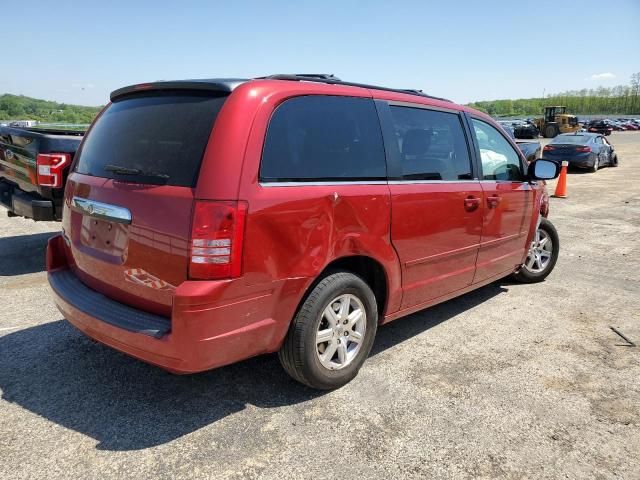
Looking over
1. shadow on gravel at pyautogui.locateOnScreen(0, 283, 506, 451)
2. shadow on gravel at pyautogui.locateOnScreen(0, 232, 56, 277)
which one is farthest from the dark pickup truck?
shadow on gravel at pyautogui.locateOnScreen(0, 283, 506, 451)

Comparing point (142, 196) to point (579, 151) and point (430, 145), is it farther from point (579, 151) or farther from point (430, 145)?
point (579, 151)

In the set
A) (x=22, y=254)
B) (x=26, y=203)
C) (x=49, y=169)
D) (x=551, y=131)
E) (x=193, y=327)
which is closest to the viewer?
(x=193, y=327)

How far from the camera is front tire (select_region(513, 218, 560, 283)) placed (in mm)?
5504

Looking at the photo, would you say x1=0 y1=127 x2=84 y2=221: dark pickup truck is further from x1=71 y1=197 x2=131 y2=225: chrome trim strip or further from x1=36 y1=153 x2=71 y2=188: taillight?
x1=71 y1=197 x2=131 y2=225: chrome trim strip

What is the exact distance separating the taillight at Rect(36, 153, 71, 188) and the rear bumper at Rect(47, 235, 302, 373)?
9.29 feet

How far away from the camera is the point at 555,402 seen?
312cm

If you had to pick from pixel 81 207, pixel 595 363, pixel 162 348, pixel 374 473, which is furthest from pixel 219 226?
pixel 595 363

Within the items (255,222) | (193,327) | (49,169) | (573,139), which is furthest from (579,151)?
(193,327)

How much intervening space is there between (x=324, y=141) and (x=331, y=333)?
1.16 metres

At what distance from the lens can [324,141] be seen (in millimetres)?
2988

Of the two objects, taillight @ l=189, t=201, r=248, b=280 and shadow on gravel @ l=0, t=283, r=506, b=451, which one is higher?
taillight @ l=189, t=201, r=248, b=280

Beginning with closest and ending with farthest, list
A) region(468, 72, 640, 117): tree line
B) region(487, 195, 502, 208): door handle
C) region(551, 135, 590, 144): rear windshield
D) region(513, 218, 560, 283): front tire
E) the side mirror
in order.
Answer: region(487, 195, 502, 208): door handle
the side mirror
region(513, 218, 560, 283): front tire
region(551, 135, 590, 144): rear windshield
region(468, 72, 640, 117): tree line

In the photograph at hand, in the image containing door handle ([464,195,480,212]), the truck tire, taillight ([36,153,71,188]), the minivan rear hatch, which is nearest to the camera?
the minivan rear hatch

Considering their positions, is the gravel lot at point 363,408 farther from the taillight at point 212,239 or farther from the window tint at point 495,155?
the window tint at point 495,155
